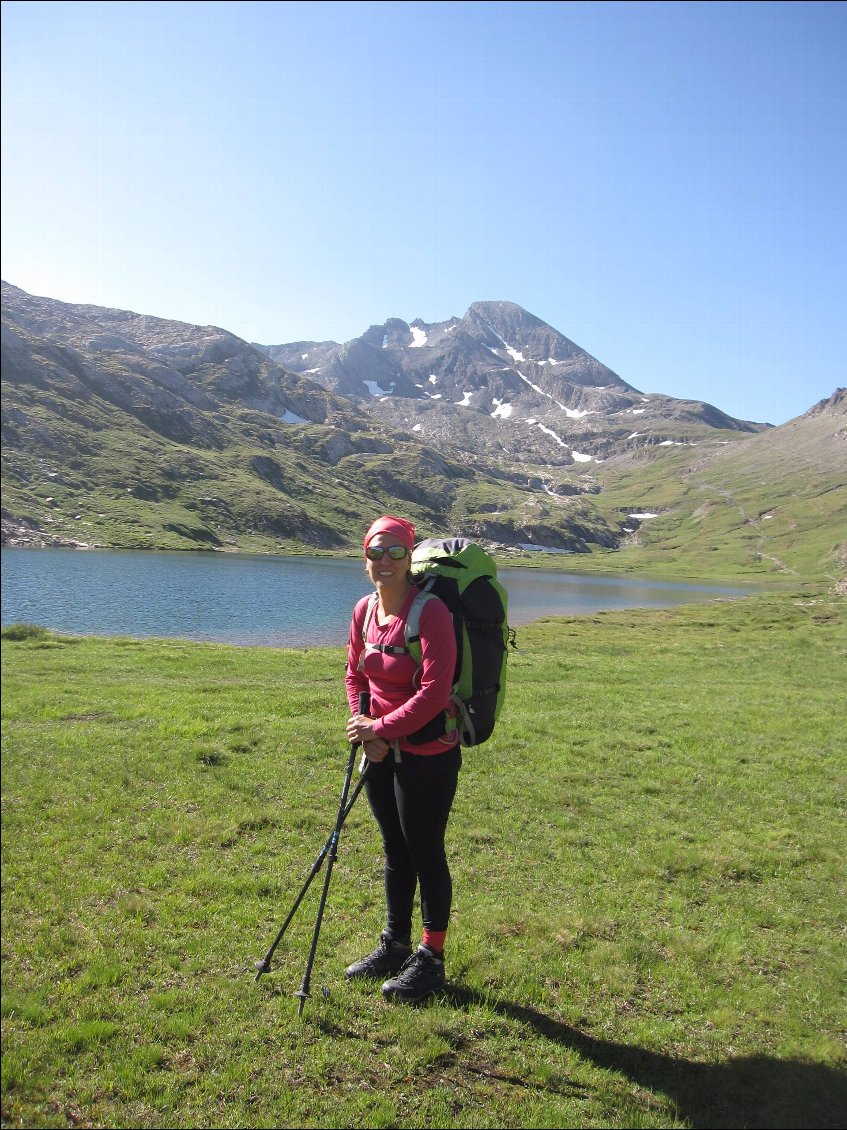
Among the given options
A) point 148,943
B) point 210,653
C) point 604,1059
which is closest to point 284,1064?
point 148,943

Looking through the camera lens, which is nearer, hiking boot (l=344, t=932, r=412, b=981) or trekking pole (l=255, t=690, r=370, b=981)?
trekking pole (l=255, t=690, r=370, b=981)

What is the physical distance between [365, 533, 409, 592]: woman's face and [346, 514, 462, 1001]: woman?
0.03 ft

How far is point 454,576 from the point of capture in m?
6.34

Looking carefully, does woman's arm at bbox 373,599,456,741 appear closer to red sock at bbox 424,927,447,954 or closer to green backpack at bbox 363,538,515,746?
green backpack at bbox 363,538,515,746

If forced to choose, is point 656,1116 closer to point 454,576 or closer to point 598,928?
point 598,928

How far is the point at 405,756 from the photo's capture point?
6.01 meters

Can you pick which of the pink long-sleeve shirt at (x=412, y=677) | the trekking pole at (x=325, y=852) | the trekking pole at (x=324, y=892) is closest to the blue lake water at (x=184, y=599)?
the trekking pole at (x=325, y=852)

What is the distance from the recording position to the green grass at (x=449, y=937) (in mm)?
4910

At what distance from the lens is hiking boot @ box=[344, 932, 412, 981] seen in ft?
20.6

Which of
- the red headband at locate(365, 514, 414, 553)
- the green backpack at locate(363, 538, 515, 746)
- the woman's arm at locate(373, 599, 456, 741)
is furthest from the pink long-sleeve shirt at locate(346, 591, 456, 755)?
the red headband at locate(365, 514, 414, 553)

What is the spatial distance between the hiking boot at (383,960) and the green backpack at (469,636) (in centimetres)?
238

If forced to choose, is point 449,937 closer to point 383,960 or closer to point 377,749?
point 383,960

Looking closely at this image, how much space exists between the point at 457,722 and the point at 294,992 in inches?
124

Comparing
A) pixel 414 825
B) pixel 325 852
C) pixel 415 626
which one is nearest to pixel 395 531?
pixel 415 626
